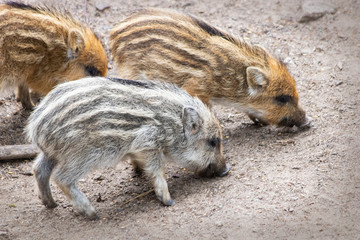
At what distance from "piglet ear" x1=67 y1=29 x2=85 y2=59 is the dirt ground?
1.07m

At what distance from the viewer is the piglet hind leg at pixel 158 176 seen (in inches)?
189

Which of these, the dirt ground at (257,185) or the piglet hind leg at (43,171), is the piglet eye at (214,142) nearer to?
the dirt ground at (257,185)

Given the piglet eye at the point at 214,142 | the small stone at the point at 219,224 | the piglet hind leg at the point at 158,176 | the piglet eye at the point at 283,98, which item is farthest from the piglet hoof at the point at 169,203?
the piglet eye at the point at 283,98

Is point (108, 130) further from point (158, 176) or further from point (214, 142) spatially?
point (214, 142)

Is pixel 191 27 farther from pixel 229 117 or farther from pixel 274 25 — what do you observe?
pixel 274 25

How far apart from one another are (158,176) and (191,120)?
24.1 inches

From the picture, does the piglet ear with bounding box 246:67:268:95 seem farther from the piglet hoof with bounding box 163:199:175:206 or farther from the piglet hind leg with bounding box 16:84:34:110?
the piglet hind leg with bounding box 16:84:34:110

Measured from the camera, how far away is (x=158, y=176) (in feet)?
15.9

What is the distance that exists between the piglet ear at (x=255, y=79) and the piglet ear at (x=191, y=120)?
1.07 metres

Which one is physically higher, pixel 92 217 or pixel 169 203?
pixel 169 203

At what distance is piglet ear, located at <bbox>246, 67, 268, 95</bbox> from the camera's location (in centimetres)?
577

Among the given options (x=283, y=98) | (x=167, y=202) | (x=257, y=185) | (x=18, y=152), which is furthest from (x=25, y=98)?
(x=257, y=185)

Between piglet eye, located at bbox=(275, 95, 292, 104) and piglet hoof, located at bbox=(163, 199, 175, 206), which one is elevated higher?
piglet eye, located at bbox=(275, 95, 292, 104)

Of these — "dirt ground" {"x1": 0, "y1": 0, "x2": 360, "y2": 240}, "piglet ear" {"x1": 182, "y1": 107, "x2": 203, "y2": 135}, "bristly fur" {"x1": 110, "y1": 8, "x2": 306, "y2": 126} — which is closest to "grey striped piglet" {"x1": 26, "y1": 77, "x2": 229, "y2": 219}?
"piglet ear" {"x1": 182, "y1": 107, "x2": 203, "y2": 135}
